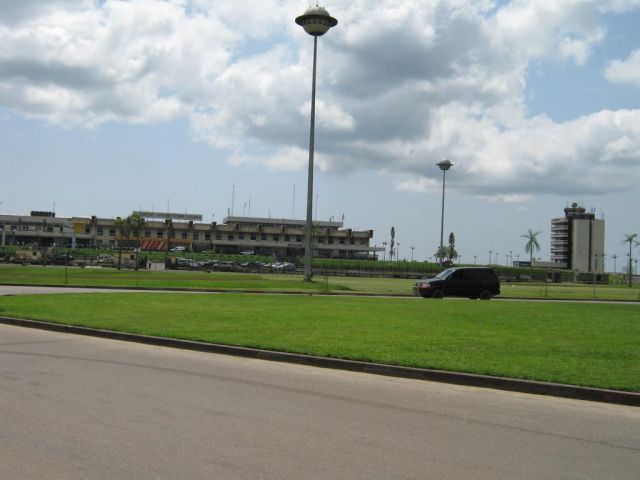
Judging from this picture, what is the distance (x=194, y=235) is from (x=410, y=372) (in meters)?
145

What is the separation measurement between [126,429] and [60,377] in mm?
3547

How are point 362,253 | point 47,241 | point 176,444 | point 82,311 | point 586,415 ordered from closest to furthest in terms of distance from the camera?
point 176,444
point 586,415
point 82,311
point 47,241
point 362,253

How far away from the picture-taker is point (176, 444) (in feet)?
21.0

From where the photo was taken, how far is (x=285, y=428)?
→ 7117mm

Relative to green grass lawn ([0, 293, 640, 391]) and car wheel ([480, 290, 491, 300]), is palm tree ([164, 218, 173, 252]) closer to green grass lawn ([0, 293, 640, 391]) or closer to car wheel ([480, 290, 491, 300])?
car wheel ([480, 290, 491, 300])

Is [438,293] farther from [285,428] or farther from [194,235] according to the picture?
→ [194,235]

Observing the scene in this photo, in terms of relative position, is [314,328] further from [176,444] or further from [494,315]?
[176,444]

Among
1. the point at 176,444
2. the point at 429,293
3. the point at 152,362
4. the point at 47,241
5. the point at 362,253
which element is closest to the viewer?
the point at 176,444

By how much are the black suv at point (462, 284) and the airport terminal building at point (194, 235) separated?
10922cm

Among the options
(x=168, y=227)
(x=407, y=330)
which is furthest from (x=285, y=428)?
(x=168, y=227)

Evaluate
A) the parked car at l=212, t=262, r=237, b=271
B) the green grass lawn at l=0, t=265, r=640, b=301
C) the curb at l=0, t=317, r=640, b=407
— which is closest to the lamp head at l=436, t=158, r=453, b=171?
the green grass lawn at l=0, t=265, r=640, b=301

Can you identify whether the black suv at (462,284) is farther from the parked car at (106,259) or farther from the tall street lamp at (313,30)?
the parked car at (106,259)

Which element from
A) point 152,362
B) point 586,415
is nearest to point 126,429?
point 152,362

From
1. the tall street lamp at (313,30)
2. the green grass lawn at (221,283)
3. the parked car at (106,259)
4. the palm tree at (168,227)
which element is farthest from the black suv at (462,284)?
the palm tree at (168,227)
